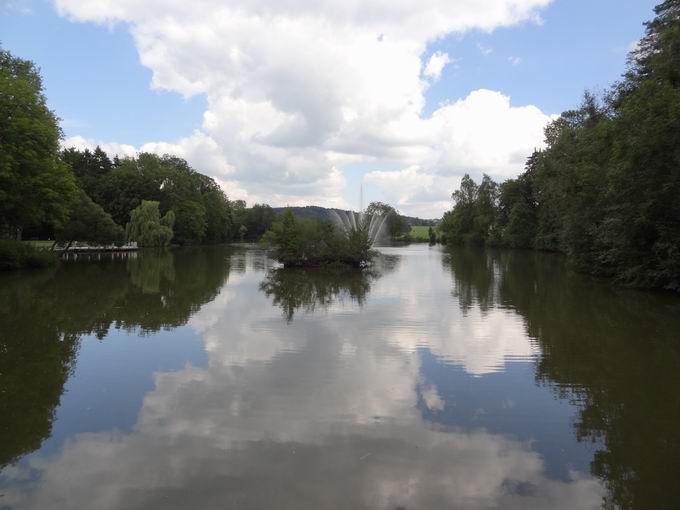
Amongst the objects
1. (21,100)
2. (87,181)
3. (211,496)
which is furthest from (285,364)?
(87,181)

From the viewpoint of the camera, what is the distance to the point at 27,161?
973 inches

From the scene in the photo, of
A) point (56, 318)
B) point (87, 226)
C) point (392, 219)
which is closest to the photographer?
point (56, 318)

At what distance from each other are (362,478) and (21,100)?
27.7m

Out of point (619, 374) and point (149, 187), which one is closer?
point (619, 374)

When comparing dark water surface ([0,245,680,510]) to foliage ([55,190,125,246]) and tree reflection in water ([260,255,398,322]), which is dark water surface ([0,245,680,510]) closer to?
tree reflection in water ([260,255,398,322])

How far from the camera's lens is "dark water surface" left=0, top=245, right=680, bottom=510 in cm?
473

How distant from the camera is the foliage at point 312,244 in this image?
98.7 feet

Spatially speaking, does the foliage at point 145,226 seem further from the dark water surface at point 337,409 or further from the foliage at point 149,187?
the dark water surface at point 337,409

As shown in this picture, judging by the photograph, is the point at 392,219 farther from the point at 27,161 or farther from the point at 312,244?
the point at 27,161

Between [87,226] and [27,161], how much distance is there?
61.7ft

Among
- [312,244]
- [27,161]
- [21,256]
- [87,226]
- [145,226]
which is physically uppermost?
[27,161]

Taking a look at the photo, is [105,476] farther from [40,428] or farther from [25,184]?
[25,184]

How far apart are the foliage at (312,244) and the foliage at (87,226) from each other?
20.1 metres

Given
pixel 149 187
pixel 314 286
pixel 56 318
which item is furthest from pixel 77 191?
pixel 149 187
